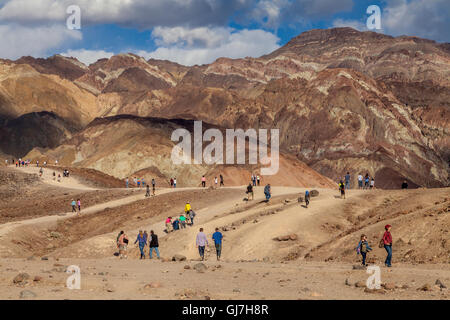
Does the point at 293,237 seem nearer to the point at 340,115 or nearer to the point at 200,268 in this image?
the point at 200,268

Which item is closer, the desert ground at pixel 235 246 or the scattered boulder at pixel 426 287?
the scattered boulder at pixel 426 287

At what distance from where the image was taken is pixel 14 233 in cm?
3834

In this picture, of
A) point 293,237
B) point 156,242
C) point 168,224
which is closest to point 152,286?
point 156,242

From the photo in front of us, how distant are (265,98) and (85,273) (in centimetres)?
14772

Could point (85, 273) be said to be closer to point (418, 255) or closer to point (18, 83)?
point (418, 255)

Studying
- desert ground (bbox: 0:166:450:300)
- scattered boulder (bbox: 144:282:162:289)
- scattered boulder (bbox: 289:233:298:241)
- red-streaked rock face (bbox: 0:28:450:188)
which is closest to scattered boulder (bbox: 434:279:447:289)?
desert ground (bbox: 0:166:450:300)

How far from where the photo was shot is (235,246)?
29.4 meters

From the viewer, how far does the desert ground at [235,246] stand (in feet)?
48.5

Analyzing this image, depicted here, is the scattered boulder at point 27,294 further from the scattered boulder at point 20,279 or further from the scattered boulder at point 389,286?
the scattered boulder at point 389,286

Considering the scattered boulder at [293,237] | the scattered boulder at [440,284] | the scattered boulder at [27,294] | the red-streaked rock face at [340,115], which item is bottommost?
the scattered boulder at [27,294]

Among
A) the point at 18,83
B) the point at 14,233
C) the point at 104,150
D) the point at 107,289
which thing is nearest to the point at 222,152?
the point at 104,150

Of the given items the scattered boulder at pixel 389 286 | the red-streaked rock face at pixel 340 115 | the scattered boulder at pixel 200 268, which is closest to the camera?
the scattered boulder at pixel 389 286

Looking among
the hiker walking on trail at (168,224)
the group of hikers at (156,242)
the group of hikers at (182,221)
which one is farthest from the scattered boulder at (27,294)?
the hiker walking on trail at (168,224)

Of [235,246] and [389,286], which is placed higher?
[235,246]
